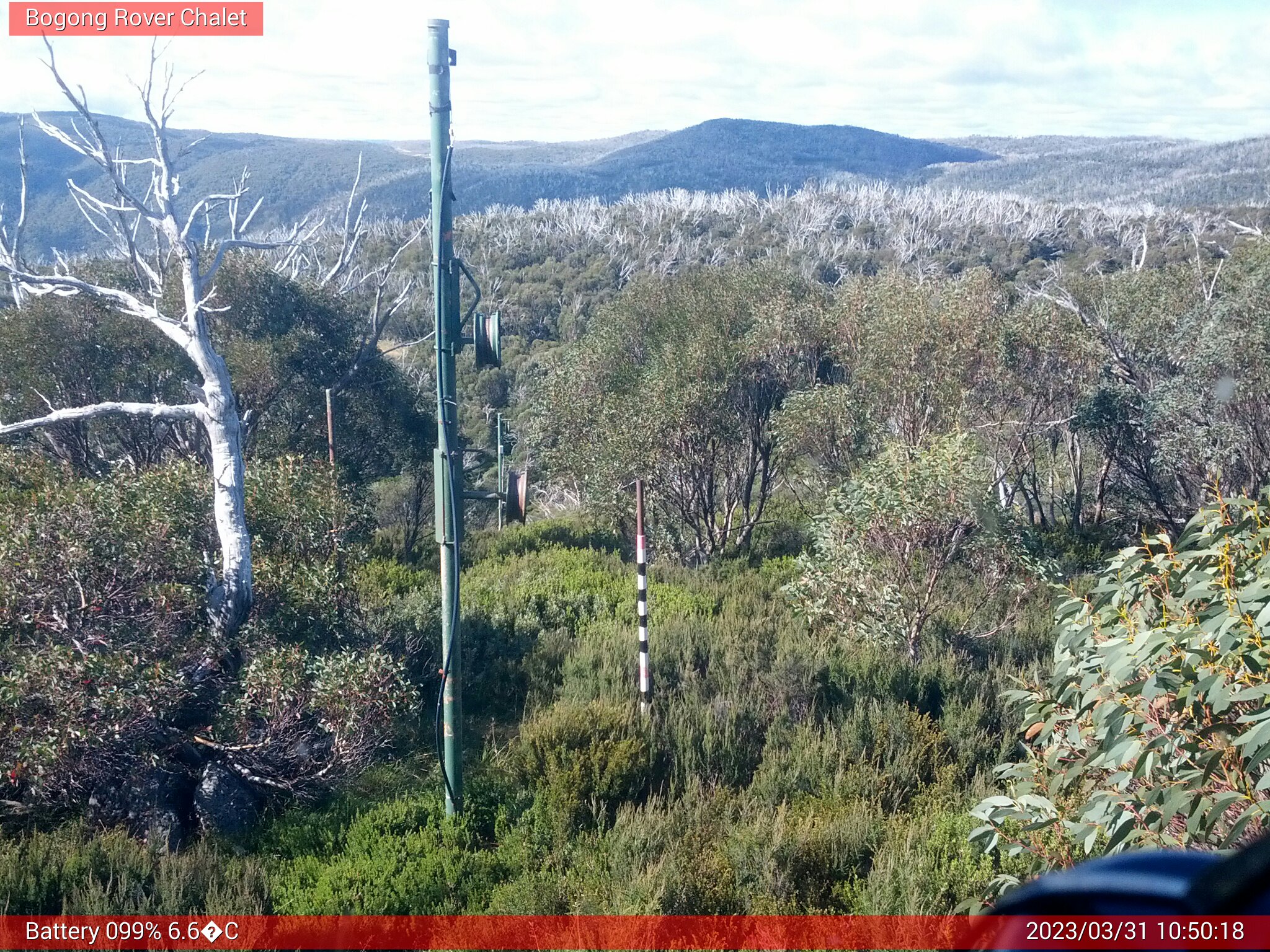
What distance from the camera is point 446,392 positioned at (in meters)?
5.64

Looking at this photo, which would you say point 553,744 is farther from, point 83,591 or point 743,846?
point 83,591

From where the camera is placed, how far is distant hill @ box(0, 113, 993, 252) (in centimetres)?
7012

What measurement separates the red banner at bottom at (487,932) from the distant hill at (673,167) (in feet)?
175

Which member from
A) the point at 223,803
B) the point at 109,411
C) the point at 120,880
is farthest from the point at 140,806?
the point at 109,411

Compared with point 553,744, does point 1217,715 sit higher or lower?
higher

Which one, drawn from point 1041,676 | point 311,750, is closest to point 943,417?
point 1041,676

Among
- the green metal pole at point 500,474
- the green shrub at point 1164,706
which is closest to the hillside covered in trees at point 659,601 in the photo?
the green shrub at point 1164,706

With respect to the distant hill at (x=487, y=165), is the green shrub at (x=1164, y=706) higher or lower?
lower

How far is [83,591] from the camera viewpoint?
6227 millimetres

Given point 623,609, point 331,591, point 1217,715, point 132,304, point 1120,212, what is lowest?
point 623,609

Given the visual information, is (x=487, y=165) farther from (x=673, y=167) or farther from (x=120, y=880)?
(x=120, y=880)

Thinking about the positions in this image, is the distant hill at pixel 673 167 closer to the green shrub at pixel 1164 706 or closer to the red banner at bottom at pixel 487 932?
the red banner at bottom at pixel 487 932

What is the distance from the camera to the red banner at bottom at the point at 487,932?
172 inches

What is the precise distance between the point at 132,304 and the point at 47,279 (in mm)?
590
